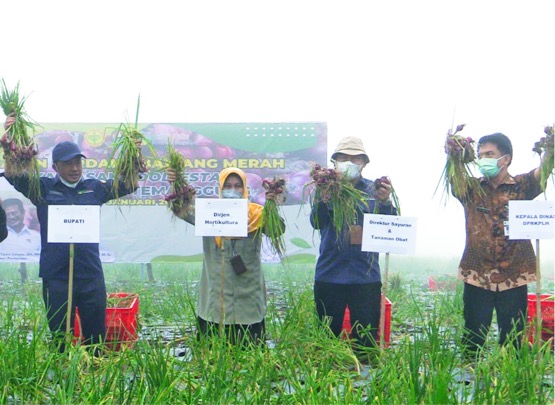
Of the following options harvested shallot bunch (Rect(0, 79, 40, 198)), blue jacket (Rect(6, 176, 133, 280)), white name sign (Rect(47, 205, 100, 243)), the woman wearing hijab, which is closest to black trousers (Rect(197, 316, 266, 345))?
the woman wearing hijab

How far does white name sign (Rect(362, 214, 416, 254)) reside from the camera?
A: 11.0 ft

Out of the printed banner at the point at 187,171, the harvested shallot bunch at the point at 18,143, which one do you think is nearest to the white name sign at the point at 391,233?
the harvested shallot bunch at the point at 18,143

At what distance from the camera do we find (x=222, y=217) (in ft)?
11.3

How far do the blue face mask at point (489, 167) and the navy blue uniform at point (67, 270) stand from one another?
2.34 metres

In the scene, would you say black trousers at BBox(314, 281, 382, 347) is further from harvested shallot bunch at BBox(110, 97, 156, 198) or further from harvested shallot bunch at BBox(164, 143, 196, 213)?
harvested shallot bunch at BBox(110, 97, 156, 198)

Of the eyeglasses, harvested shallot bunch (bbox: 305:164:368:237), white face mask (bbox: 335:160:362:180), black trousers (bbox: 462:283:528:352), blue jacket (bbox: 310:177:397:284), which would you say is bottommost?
black trousers (bbox: 462:283:528:352)

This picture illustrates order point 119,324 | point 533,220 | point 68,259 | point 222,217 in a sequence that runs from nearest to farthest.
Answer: point 533,220, point 222,217, point 68,259, point 119,324

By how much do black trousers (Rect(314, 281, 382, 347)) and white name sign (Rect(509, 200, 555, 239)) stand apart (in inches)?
37.6

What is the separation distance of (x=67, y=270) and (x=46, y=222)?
0.34 metres

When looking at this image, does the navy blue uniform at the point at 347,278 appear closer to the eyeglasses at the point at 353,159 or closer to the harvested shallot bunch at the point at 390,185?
the harvested shallot bunch at the point at 390,185

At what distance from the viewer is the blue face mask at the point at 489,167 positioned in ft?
11.7

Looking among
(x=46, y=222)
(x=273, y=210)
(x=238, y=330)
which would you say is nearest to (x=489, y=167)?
(x=273, y=210)

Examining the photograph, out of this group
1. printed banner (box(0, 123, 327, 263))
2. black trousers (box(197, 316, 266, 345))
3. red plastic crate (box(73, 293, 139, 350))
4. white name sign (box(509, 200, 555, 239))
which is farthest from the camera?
printed banner (box(0, 123, 327, 263))

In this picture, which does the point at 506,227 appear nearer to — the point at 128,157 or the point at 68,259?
the point at 128,157
